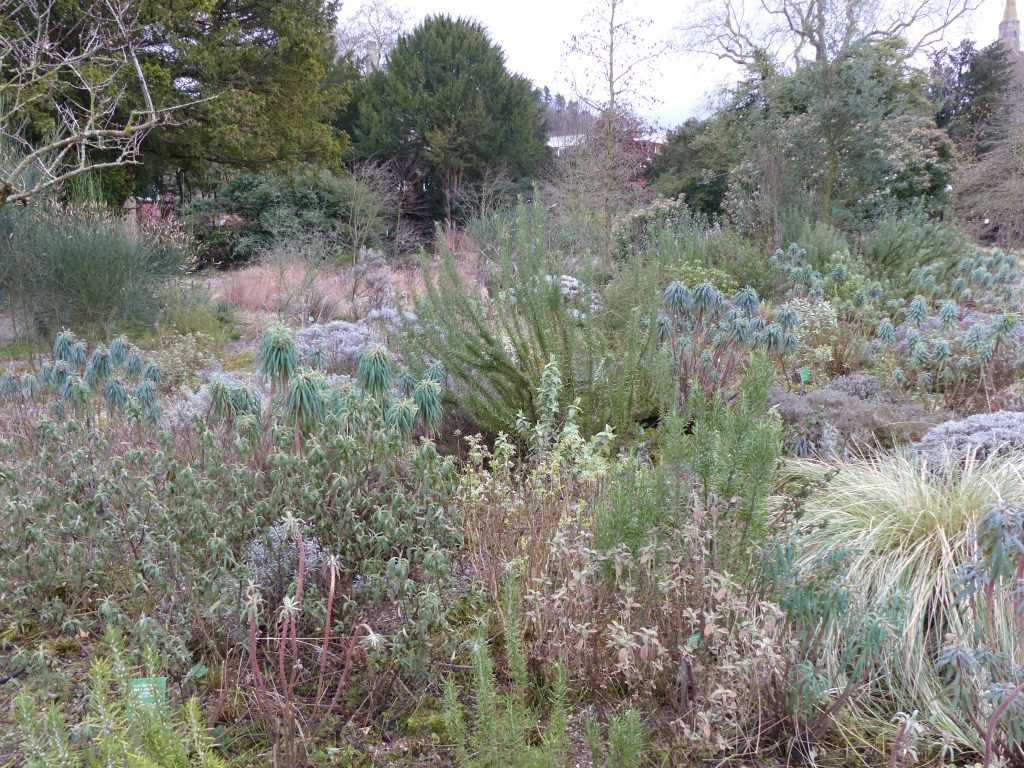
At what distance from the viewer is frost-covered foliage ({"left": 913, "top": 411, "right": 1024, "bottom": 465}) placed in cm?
356

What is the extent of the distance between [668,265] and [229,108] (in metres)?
10.9

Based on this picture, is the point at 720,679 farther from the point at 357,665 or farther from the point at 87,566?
the point at 87,566

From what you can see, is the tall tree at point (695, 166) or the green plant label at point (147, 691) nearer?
the green plant label at point (147, 691)

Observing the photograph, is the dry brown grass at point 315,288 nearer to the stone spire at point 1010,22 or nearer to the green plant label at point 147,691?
the green plant label at point 147,691

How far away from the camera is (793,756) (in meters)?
2.20

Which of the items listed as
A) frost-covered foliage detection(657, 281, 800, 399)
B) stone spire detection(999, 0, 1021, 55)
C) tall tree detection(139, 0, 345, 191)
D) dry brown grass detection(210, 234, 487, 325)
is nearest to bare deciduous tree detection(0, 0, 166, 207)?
tall tree detection(139, 0, 345, 191)

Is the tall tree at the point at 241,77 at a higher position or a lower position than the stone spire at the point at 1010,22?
lower

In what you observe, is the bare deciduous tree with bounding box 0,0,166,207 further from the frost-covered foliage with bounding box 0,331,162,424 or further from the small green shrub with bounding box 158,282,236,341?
the small green shrub with bounding box 158,282,236,341

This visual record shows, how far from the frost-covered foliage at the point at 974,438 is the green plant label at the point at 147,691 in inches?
130

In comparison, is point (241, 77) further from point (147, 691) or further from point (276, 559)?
point (147, 691)

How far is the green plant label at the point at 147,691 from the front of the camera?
1600mm

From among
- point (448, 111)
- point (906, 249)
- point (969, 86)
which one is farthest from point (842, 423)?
point (969, 86)

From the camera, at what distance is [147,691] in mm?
1704

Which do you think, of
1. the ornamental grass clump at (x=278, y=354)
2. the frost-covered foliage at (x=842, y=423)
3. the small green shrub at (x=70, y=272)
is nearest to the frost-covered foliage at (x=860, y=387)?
the frost-covered foliage at (x=842, y=423)
